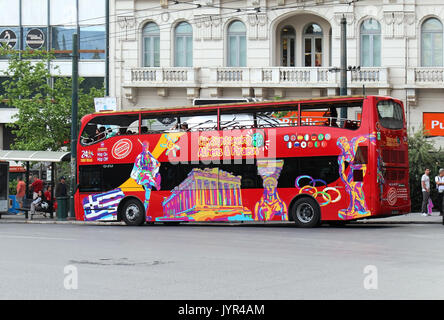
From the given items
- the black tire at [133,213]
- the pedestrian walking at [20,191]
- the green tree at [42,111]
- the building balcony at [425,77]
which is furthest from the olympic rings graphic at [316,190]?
the green tree at [42,111]

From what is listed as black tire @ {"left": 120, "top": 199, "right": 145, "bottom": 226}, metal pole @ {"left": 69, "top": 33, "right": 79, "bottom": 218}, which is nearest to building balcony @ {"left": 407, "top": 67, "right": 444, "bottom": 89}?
metal pole @ {"left": 69, "top": 33, "right": 79, "bottom": 218}

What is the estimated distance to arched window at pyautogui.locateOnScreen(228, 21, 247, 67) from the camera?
137 ft

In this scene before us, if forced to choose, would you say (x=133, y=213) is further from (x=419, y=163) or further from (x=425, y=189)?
(x=419, y=163)

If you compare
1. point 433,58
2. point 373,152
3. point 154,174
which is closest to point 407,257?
point 373,152

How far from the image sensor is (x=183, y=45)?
42344 mm

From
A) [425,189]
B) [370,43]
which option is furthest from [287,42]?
[425,189]

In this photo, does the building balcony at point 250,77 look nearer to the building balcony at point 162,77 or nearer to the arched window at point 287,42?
the building balcony at point 162,77

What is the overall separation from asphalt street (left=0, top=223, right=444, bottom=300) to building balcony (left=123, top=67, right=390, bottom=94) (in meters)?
18.3

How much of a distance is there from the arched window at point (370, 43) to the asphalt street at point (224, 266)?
766 inches

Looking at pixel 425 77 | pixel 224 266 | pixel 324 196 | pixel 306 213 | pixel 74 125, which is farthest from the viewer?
pixel 425 77

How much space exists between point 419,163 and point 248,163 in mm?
9801

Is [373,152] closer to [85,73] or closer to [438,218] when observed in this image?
[438,218]

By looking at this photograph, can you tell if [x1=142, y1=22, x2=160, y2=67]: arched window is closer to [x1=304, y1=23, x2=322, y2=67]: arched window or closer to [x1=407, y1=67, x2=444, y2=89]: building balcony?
[x1=304, y1=23, x2=322, y2=67]: arched window

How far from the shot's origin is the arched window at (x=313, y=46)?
4212cm
